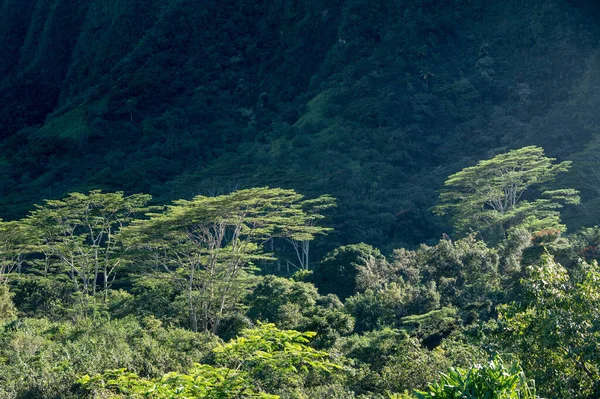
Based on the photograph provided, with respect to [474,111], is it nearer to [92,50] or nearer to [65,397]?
[92,50]

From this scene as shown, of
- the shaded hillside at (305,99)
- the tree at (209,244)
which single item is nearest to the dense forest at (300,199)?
the tree at (209,244)

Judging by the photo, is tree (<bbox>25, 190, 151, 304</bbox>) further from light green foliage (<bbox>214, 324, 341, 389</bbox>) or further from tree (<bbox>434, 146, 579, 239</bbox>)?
light green foliage (<bbox>214, 324, 341, 389</bbox>)

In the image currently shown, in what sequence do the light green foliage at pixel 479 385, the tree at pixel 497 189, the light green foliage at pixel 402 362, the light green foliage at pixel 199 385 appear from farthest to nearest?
the tree at pixel 497 189 < the light green foliage at pixel 402 362 < the light green foliage at pixel 199 385 < the light green foliage at pixel 479 385

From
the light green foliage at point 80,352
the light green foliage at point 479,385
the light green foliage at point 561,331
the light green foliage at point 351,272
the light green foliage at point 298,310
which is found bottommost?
the light green foliage at point 351,272

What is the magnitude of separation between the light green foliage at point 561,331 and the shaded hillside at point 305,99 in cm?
3616

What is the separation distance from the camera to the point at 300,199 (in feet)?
165

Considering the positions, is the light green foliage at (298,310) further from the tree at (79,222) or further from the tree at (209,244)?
the tree at (79,222)

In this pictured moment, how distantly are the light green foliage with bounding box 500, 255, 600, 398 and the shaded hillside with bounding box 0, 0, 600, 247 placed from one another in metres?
36.2

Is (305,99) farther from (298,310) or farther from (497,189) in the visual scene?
(298,310)

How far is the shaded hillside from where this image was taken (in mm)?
56344

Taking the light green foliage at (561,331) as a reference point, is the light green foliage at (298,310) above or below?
below

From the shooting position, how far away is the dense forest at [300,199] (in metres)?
13.5

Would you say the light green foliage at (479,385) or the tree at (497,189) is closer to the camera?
the light green foliage at (479,385)

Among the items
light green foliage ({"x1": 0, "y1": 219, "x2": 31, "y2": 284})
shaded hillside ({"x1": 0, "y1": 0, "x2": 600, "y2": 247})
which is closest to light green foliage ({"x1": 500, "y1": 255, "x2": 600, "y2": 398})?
light green foliage ({"x1": 0, "y1": 219, "x2": 31, "y2": 284})
